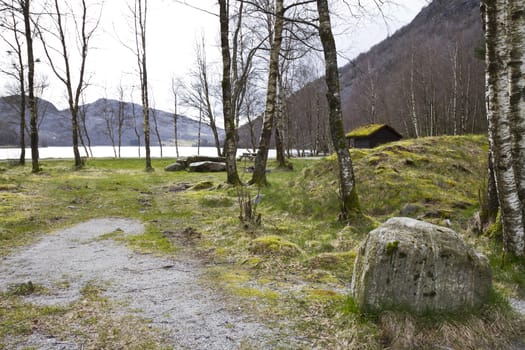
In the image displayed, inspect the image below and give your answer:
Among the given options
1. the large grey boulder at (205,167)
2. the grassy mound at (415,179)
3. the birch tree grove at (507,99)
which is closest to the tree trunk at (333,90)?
the grassy mound at (415,179)

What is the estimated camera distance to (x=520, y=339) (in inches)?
135

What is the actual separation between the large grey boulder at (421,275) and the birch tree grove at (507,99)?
1.78 metres

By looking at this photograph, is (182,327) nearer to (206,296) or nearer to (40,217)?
(206,296)

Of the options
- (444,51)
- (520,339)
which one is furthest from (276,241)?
(444,51)

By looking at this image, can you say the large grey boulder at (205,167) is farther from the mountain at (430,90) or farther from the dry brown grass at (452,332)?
the dry brown grass at (452,332)

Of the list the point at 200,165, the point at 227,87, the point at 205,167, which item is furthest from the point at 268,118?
the point at 200,165

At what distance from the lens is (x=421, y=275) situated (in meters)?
3.59

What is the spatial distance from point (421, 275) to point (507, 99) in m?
3.10

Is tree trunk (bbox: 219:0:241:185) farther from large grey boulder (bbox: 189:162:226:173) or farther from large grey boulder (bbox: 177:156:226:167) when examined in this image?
large grey boulder (bbox: 177:156:226:167)

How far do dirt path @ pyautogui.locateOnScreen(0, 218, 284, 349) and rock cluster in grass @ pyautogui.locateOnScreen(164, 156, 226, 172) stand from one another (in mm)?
15681

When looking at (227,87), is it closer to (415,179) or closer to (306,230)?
(306,230)

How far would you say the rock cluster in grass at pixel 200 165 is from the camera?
910 inches

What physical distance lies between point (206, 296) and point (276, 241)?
2288 millimetres

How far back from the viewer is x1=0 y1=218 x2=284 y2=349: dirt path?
3.50m
